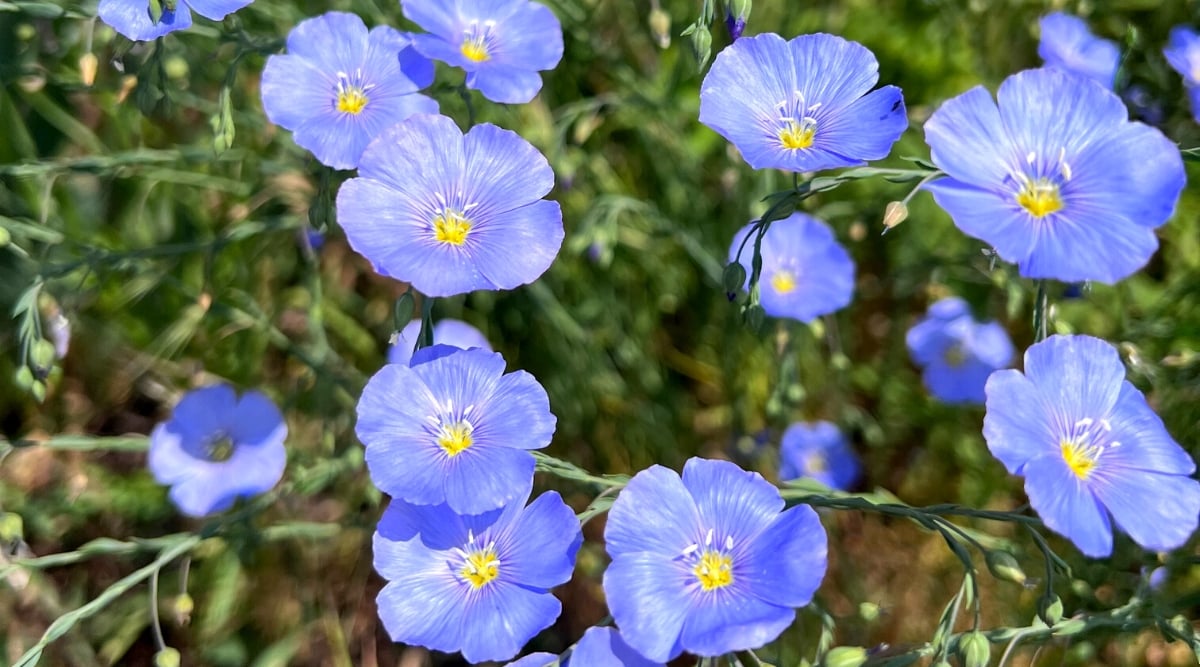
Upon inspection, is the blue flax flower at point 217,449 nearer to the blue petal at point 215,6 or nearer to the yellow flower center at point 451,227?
the yellow flower center at point 451,227

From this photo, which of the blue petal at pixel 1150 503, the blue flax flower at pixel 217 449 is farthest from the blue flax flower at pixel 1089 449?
the blue flax flower at pixel 217 449

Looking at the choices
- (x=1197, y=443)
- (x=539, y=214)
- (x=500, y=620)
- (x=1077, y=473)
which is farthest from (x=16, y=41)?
(x=1197, y=443)

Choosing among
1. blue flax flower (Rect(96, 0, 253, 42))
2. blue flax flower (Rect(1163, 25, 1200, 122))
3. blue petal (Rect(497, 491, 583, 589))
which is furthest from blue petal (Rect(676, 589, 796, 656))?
blue flax flower (Rect(1163, 25, 1200, 122))

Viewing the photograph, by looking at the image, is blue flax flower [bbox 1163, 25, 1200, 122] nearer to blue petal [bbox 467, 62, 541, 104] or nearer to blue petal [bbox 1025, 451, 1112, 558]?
blue petal [bbox 1025, 451, 1112, 558]

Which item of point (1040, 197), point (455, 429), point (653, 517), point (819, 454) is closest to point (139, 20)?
point (455, 429)

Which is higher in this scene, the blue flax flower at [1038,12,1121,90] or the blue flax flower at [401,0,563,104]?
the blue flax flower at [1038,12,1121,90]

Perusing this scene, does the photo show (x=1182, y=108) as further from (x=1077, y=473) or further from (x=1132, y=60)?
(x=1077, y=473)
